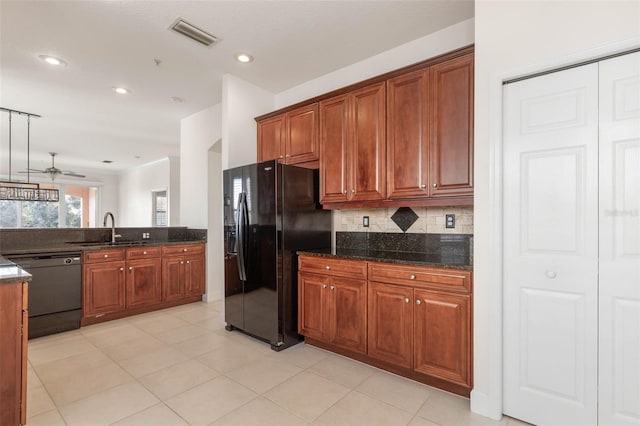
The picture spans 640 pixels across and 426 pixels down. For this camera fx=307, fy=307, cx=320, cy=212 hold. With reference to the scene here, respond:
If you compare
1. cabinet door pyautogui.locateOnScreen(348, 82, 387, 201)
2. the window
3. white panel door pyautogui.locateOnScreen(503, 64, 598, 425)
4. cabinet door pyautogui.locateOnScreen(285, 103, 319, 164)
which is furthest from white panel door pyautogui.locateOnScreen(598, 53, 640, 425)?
the window

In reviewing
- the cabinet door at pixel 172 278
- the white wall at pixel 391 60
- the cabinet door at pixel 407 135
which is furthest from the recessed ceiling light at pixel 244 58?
the cabinet door at pixel 172 278

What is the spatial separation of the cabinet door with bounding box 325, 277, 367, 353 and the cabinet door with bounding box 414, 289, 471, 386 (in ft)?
1.50

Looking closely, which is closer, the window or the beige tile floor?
the beige tile floor

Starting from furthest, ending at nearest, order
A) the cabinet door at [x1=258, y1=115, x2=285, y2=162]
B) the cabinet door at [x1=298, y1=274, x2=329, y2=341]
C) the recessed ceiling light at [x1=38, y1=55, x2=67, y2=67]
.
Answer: the cabinet door at [x1=258, y1=115, x2=285, y2=162]
the recessed ceiling light at [x1=38, y1=55, x2=67, y2=67]
the cabinet door at [x1=298, y1=274, x2=329, y2=341]

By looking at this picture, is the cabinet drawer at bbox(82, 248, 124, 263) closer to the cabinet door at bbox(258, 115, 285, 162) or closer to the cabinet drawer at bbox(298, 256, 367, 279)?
the cabinet door at bbox(258, 115, 285, 162)

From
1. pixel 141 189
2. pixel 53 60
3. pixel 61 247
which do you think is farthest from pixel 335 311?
pixel 141 189

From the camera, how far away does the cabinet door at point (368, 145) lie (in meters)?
2.66

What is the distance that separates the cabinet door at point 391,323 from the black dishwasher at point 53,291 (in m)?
3.32

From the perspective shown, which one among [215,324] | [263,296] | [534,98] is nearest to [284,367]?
[263,296]

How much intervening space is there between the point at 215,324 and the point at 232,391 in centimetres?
159

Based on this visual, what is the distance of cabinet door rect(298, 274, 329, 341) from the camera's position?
110 inches

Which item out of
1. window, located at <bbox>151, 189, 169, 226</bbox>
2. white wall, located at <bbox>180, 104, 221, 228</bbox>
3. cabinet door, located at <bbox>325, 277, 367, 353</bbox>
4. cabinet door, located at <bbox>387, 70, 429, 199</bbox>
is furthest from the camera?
window, located at <bbox>151, 189, 169, 226</bbox>

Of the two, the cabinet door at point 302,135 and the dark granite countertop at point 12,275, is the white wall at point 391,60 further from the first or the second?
the dark granite countertop at point 12,275

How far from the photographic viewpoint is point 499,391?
187 cm
